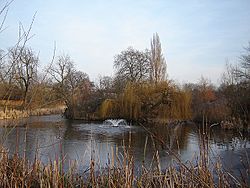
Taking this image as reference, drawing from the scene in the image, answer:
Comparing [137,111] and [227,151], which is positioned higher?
[137,111]

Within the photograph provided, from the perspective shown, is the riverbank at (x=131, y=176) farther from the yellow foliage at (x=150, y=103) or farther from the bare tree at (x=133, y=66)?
the bare tree at (x=133, y=66)

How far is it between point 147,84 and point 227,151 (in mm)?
13897

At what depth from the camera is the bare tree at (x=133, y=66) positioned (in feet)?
107

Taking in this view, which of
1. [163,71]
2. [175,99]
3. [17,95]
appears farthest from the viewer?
[163,71]

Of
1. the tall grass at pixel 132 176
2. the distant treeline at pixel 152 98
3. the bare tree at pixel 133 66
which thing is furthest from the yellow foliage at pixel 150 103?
the tall grass at pixel 132 176

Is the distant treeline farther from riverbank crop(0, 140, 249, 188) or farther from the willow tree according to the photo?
riverbank crop(0, 140, 249, 188)

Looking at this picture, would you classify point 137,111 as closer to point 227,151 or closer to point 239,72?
point 239,72

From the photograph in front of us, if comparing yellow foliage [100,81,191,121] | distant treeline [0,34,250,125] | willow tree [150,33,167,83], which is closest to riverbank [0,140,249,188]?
distant treeline [0,34,250,125]

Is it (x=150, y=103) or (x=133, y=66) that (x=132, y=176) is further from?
(x=133, y=66)

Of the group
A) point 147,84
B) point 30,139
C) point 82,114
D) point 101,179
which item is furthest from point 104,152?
point 82,114

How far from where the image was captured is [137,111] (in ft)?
74.6

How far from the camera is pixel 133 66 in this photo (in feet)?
109

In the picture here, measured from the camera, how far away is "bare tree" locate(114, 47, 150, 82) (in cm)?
3275

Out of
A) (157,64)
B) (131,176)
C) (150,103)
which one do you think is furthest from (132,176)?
(157,64)
